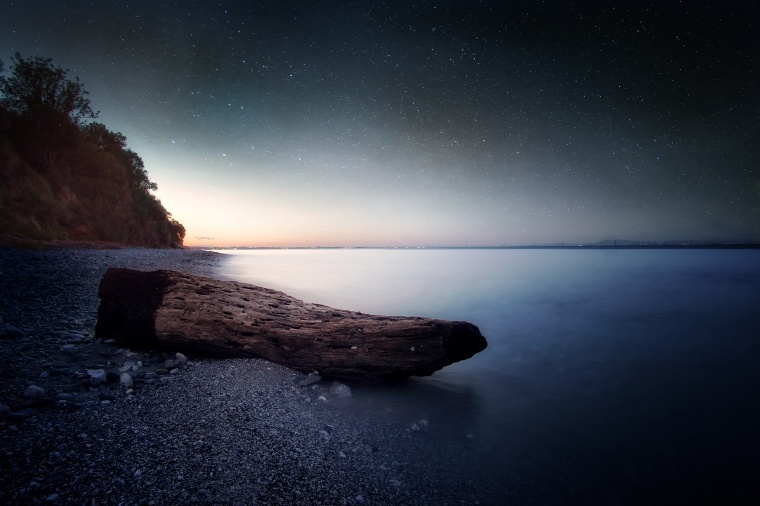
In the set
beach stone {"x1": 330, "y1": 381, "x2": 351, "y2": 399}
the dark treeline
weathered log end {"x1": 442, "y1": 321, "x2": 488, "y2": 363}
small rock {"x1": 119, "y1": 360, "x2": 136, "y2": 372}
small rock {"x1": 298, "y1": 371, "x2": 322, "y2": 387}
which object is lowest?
beach stone {"x1": 330, "y1": 381, "x2": 351, "y2": 399}

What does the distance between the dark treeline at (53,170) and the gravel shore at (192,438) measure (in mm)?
26740

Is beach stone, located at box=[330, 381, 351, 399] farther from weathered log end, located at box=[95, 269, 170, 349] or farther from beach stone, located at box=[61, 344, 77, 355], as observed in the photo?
beach stone, located at box=[61, 344, 77, 355]

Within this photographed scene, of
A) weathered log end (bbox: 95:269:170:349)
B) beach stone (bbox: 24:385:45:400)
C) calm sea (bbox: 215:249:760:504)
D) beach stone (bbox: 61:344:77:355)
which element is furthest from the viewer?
weathered log end (bbox: 95:269:170:349)

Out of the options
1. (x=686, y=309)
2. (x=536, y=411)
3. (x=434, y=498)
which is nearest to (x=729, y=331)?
(x=686, y=309)

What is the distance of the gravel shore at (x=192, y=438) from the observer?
7.78 ft

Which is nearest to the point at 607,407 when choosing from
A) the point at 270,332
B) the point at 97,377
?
the point at 270,332

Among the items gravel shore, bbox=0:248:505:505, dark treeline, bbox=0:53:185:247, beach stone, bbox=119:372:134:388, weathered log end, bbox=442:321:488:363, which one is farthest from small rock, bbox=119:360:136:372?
dark treeline, bbox=0:53:185:247

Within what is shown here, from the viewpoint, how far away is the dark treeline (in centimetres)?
2342

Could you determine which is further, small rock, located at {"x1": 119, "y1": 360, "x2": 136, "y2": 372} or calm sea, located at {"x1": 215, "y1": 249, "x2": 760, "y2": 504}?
small rock, located at {"x1": 119, "y1": 360, "x2": 136, "y2": 372}

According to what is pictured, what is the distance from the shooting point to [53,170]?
29.4 meters

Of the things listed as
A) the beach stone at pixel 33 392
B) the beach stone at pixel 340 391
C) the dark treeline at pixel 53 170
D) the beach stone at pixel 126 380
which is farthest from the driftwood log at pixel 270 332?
the dark treeline at pixel 53 170

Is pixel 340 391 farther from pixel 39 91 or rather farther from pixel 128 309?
pixel 39 91

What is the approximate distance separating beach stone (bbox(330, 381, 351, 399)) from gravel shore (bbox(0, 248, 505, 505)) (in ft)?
0.07

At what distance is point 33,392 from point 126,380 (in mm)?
796
